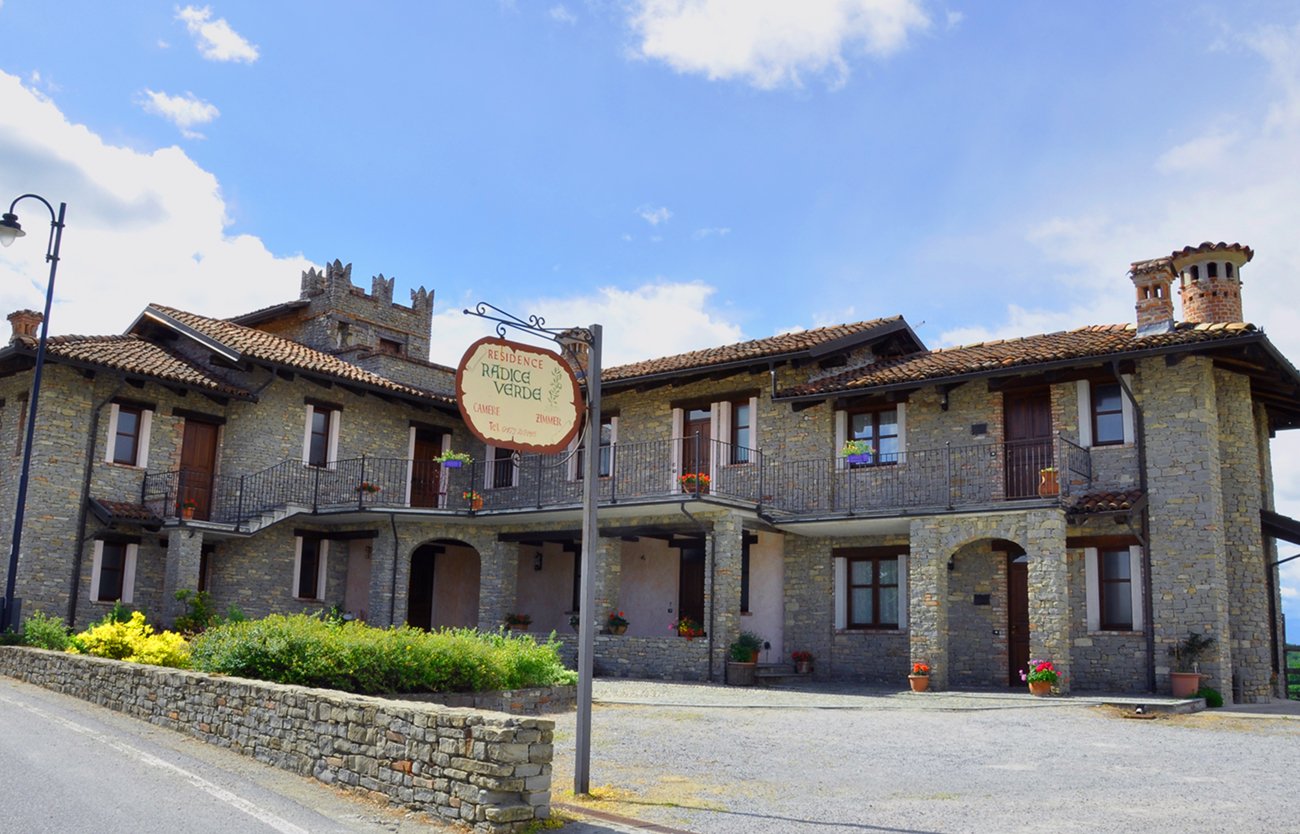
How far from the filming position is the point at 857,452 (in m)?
21.0

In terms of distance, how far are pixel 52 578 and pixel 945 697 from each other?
16.5 metres

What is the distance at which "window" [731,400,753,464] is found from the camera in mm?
23141

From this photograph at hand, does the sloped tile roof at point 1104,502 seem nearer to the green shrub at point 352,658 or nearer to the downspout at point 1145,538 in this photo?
the downspout at point 1145,538

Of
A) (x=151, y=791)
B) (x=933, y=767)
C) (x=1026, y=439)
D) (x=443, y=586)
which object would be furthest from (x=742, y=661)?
(x=151, y=791)

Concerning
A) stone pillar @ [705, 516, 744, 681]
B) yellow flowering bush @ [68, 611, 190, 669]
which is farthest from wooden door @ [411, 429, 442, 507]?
yellow flowering bush @ [68, 611, 190, 669]

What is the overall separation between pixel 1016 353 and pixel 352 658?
43.3 ft

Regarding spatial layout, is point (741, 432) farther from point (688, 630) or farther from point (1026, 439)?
point (1026, 439)

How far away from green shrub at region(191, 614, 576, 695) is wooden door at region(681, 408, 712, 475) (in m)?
9.93

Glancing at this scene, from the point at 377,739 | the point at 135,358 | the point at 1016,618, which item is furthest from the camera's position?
the point at 135,358

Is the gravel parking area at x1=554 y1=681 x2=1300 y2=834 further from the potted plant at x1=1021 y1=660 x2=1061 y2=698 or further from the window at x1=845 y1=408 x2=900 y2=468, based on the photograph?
the window at x1=845 y1=408 x2=900 y2=468

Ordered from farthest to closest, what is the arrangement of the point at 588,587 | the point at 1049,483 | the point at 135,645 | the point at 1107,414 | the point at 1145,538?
the point at 1107,414 < the point at 1049,483 < the point at 1145,538 < the point at 135,645 < the point at 588,587

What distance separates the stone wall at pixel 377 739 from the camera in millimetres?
7762

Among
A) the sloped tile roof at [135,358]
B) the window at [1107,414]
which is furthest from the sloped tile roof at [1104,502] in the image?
the sloped tile roof at [135,358]

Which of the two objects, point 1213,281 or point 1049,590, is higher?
point 1213,281
